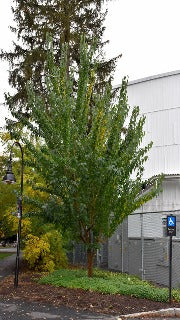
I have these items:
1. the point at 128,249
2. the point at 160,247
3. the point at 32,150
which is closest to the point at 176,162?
the point at 128,249

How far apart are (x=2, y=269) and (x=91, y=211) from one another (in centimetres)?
815

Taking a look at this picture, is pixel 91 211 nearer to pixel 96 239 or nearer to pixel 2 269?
pixel 96 239

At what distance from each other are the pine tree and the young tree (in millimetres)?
9335

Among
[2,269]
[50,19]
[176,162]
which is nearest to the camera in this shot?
[2,269]

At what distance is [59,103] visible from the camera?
1686cm

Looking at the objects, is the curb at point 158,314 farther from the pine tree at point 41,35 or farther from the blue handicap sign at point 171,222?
the pine tree at point 41,35

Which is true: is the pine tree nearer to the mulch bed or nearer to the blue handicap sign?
the mulch bed

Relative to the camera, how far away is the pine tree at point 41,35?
88.2 feet

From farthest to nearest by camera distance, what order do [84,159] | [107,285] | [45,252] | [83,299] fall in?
[45,252], [84,159], [107,285], [83,299]

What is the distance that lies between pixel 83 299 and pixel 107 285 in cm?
187

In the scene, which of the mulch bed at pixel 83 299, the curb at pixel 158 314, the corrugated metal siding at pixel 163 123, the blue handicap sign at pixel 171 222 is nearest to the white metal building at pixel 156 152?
the corrugated metal siding at pixel 163 123

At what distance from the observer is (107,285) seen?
1488cm

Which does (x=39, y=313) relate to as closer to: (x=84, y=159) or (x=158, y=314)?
(x=158, y=314)

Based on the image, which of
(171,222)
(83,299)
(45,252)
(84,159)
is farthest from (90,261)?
(171,222)
